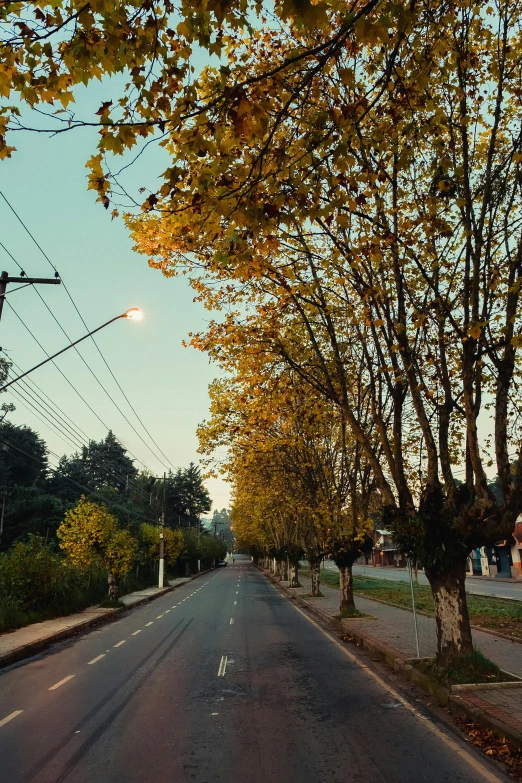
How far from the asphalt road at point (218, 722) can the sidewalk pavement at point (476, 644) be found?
55cm

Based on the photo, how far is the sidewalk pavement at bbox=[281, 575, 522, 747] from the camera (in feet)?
22.8

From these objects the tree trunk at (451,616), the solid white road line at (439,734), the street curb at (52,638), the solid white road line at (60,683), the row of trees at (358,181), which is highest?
the row of trees at (358,181)

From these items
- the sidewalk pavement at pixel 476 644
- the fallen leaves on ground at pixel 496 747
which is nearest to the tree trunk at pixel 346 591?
the sidewalk pavement at pixel 476 644

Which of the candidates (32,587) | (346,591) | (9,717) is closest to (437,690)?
(9,717)

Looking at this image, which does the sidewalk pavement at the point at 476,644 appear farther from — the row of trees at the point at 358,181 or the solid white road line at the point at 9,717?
the solid white road line at the point at 9,717

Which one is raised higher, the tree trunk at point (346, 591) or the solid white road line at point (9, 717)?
the tree trunk at point (346, 591)

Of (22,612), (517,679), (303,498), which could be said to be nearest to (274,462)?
(303,498)

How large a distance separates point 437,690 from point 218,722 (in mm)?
3514

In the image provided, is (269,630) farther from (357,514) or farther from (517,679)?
(517,679)

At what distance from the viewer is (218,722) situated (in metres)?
7.32

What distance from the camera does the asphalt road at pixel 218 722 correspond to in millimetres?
5617

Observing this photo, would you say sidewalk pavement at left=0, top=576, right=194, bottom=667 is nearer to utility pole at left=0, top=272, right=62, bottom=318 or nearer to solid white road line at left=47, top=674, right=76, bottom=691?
solid white road line at left=47, top=674, right=76, bottom=691

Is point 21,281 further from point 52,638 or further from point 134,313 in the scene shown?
point 52,638

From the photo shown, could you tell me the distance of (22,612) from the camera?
62.8 feet
